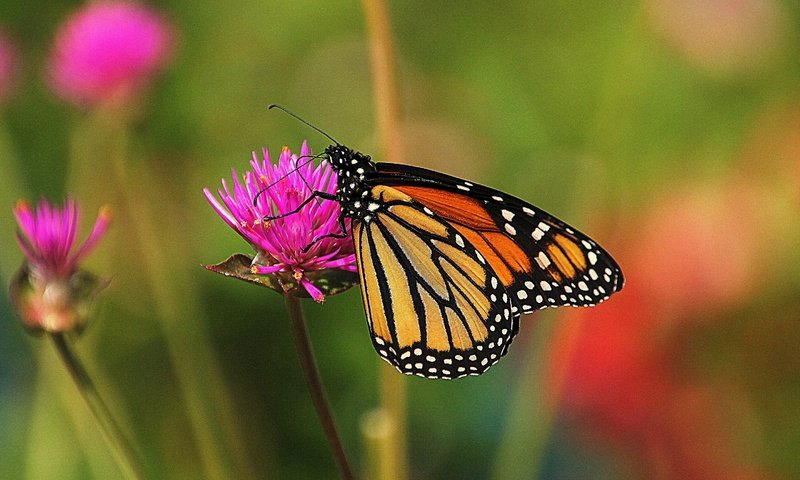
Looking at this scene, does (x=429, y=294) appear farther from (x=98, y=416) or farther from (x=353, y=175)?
(x=98, y=416)

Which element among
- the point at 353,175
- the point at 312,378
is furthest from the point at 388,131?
the point at 312,378

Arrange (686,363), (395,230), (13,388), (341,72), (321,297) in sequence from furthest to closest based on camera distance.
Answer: (341,72) → (13,388) → (686,363) → (395,230) → (321,297)

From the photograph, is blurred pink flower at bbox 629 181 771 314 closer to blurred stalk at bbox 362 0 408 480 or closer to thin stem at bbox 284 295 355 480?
blurred stalk at bbox 362 0 408 480

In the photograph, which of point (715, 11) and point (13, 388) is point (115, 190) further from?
point (715, 11)

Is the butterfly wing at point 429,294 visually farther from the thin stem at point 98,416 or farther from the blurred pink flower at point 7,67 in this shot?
the blurred pink flower at point 7,67

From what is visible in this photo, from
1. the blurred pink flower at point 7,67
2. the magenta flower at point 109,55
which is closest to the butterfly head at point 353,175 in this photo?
the magenta flower at point 109,55

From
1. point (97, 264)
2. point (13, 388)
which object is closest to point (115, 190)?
point (97, 264)

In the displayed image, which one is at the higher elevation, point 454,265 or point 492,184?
point 492,184
